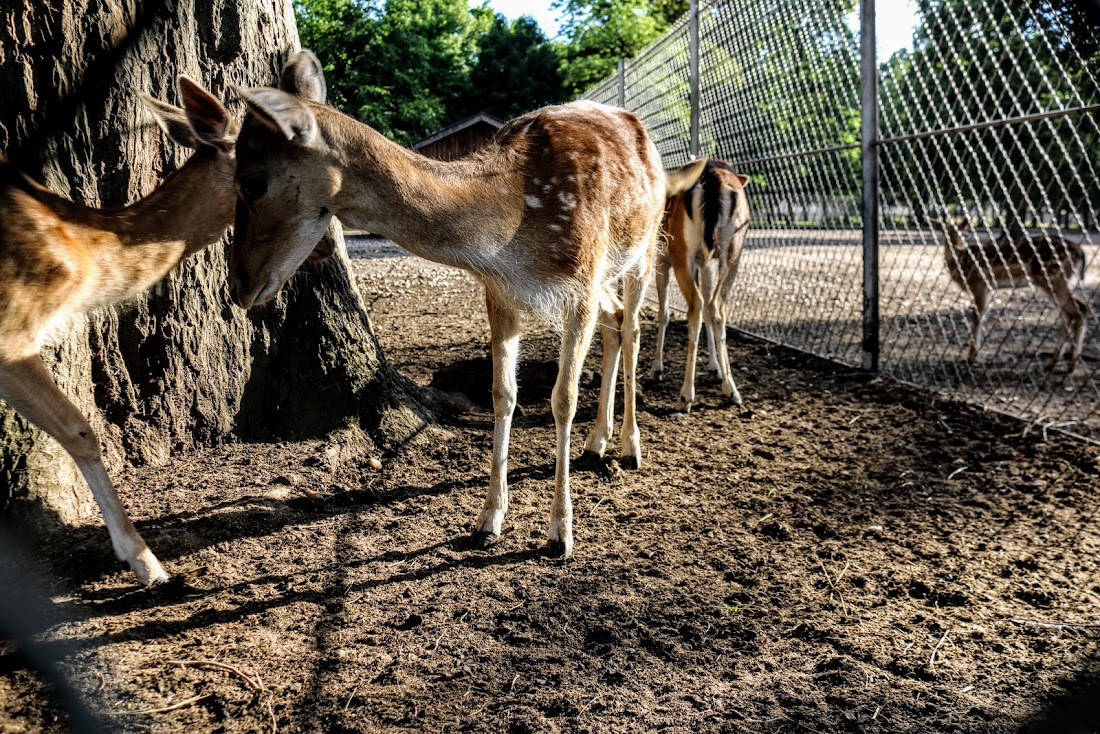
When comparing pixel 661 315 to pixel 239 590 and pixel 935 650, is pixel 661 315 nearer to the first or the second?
pixel 935 650

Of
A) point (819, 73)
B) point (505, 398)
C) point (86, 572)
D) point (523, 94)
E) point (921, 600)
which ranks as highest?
point (523, 94)

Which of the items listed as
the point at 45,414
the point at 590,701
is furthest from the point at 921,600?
the point at 45,414

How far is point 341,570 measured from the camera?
294cm

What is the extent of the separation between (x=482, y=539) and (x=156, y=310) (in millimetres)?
1744

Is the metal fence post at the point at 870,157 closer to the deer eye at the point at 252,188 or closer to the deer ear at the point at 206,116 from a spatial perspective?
the deer ear at the point at 206,116

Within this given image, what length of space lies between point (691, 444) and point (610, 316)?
915 millimetres

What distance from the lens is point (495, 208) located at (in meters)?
2.92

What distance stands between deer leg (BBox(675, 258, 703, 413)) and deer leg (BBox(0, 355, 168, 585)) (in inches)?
133

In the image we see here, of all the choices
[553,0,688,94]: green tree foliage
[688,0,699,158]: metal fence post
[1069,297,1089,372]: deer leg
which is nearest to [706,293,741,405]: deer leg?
[1069,297,1089,372]: deer leg

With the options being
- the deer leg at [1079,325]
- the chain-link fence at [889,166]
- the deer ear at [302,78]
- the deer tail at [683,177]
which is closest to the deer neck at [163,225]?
the deer ear at [302,78]

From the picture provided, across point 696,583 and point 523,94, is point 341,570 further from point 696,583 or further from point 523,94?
point 523,94

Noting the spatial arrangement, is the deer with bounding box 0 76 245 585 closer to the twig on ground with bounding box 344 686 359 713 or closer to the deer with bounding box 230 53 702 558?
the deer with bounding box 230 53 702 558

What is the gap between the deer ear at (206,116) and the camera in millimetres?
2887

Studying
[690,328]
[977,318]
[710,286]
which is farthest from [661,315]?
[977,318]
